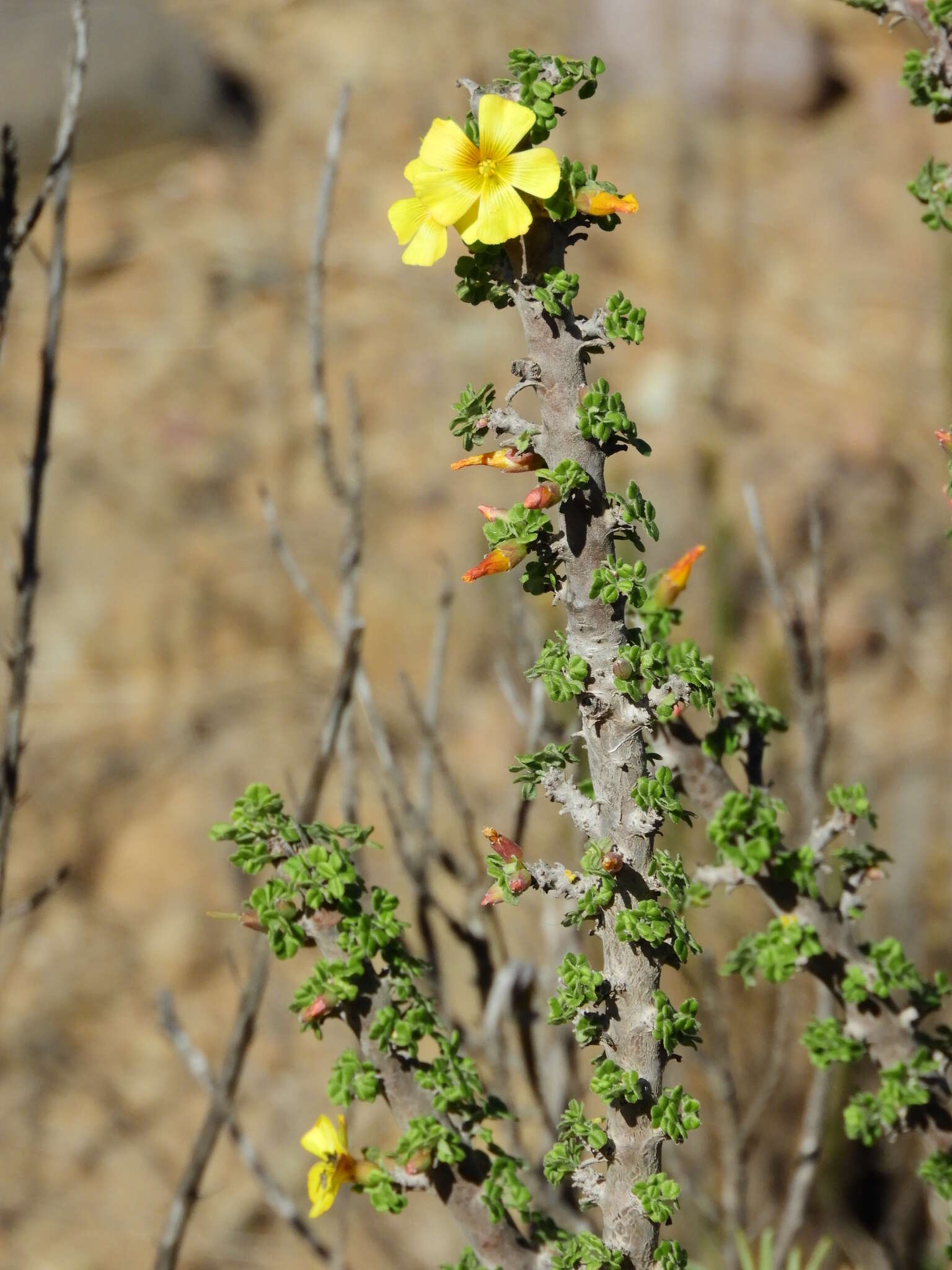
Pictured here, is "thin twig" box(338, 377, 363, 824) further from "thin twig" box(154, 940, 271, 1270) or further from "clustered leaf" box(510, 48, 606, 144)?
"clustered leaf" box(510, 48, 606, 144)

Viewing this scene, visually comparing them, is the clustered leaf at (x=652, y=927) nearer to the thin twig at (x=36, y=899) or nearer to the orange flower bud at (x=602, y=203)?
the orange flower bud at (x=602, y=203)

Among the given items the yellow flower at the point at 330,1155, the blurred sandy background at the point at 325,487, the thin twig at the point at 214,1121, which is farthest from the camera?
the blurred sandy background at the point at 325,487

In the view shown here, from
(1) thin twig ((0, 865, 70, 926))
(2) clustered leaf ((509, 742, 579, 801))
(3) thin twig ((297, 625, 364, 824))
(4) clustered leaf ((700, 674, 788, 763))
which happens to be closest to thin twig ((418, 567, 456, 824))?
(3) thin twig ((297, 625, 364, 824))

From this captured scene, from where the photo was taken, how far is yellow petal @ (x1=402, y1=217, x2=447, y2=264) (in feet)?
1.72

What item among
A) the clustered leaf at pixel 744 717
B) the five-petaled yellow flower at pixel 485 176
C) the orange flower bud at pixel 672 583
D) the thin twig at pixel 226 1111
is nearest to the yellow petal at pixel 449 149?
the five-petaled yellow flower at pixel 485 176

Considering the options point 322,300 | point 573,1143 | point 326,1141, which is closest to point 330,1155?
point 326,1141

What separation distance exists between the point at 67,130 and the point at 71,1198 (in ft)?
6.31

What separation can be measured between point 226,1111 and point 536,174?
699 mm

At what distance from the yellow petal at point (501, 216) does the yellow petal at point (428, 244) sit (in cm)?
3

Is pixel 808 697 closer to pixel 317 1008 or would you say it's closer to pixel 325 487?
pixel 317 1008

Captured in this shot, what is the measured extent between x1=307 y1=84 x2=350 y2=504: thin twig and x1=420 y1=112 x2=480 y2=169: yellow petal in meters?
0.54

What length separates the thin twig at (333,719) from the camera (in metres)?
0.88

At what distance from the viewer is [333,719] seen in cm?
90

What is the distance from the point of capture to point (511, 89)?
542mm
